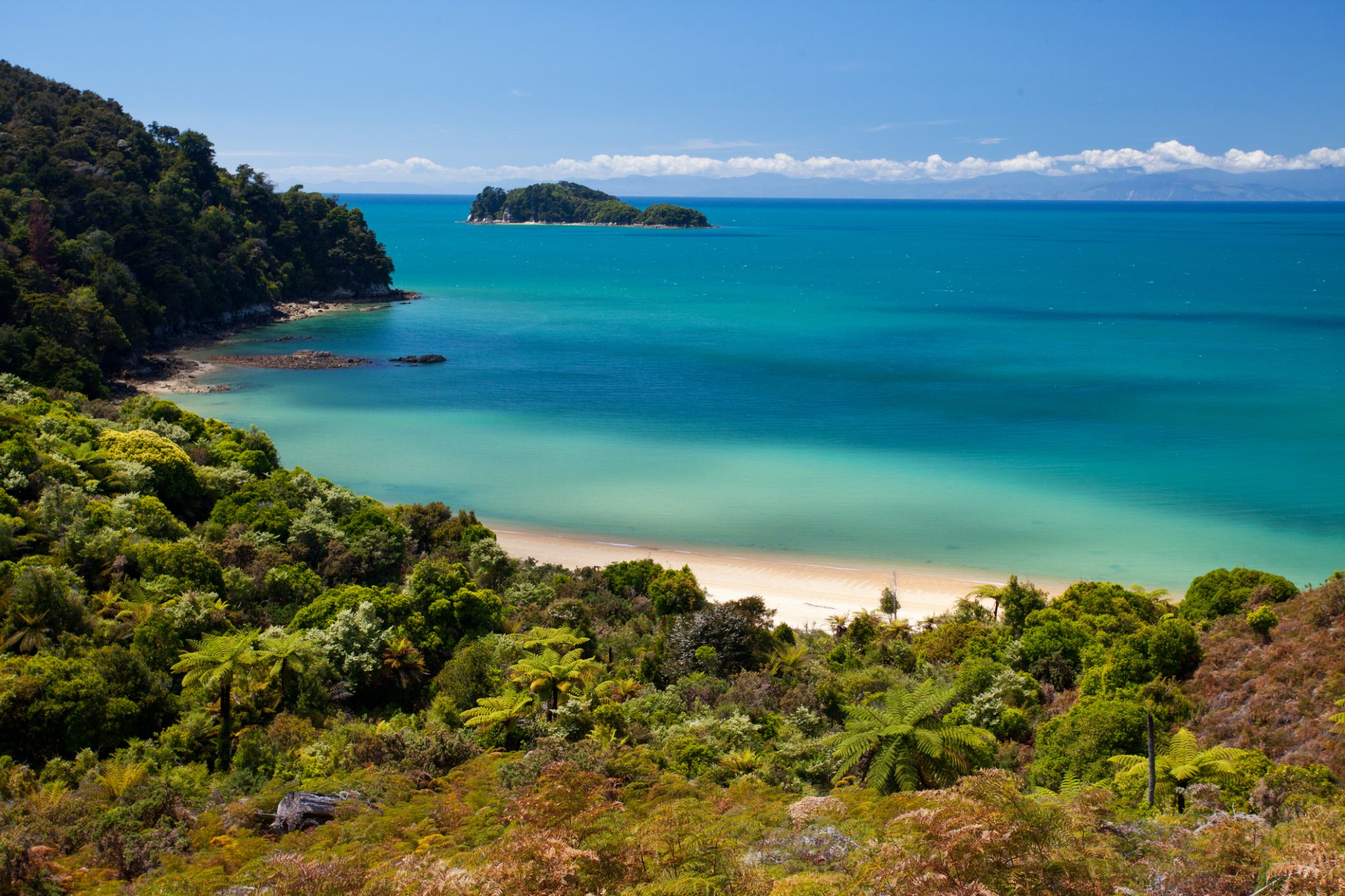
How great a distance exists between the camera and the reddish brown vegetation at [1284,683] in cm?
1263

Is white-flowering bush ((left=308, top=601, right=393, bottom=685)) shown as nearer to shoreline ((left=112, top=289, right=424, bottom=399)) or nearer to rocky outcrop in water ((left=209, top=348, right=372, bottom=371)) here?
shoreline ((left=112, top=289, right=424, bottom=399))

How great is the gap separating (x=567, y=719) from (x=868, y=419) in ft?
120

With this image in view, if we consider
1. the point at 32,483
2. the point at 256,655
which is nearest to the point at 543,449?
the point at 32,483

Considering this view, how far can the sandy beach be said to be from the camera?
2538 cm

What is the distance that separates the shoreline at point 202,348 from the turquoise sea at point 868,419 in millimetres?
2407

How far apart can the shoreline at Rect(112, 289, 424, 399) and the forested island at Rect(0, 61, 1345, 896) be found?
24.4 metres

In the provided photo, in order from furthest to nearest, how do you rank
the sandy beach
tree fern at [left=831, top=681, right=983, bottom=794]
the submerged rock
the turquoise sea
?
the submerged rock, the turquoise sea, the sandy beach, tree fern at [left=831, top=681, right=983, bottom=794]

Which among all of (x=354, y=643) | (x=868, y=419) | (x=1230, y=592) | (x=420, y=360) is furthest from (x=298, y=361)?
(x=1230, y=592)

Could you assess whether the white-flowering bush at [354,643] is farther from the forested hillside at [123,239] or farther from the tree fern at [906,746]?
the forested hillside at [123,239]

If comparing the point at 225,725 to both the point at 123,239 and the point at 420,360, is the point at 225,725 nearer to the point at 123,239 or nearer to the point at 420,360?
the point at 420,360

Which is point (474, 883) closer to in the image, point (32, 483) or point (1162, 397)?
point (32, 483)

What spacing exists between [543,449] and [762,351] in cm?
3044

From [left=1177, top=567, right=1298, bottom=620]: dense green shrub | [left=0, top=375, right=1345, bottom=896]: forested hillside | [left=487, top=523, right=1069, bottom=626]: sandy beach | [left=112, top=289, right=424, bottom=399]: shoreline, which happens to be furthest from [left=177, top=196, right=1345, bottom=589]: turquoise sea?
[left=1177, top=567, right=1298, bottom=620]: dense green shrub

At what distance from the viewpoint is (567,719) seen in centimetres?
1447
